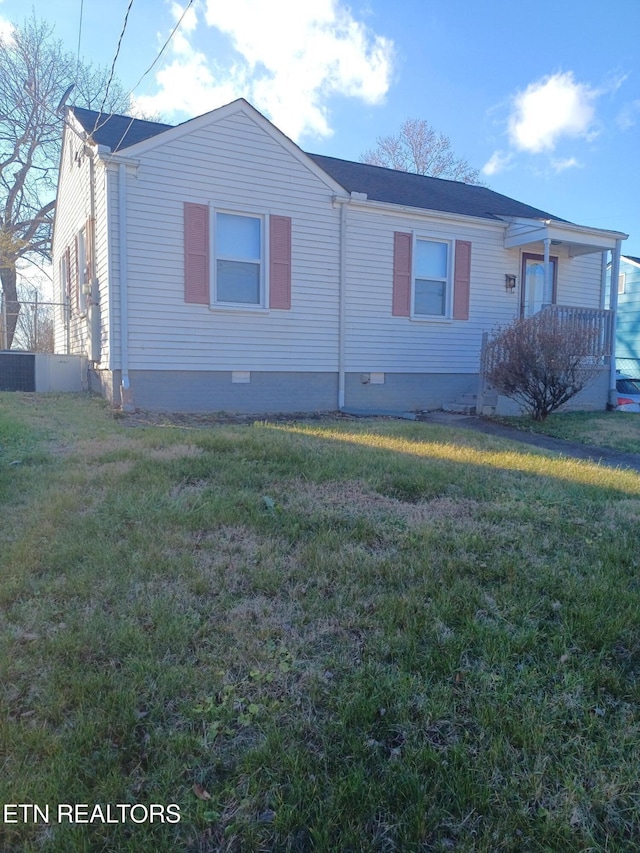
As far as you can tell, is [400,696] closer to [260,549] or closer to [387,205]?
[260,549]

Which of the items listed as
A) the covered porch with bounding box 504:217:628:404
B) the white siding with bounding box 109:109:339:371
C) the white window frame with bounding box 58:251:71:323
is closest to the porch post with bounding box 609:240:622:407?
the covered porch with bounding box 504:217:628:404

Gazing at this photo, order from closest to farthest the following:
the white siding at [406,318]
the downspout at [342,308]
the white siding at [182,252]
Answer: the white siding at [182,252]
the downspout at [342,308]
the white siding at [406,318]

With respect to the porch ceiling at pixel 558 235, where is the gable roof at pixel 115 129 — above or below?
above

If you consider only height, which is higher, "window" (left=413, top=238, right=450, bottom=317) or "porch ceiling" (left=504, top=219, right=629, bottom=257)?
"porch ceiling" (left=504, top=219, right=629, bottom=257)

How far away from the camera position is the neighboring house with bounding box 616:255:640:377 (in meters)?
21.2

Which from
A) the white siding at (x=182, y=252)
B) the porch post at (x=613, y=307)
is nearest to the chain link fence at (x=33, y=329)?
the white siding at (x=182, y=252)

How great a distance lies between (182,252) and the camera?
8.84 meters

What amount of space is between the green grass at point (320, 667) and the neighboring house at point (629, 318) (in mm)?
19617

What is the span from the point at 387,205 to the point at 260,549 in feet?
28.3

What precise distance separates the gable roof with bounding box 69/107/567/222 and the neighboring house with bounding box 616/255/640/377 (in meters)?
9.11

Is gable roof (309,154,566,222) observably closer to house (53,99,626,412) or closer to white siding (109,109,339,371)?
house (53,99,626,412)

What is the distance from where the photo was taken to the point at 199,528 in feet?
11.7

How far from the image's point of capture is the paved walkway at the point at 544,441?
6621 millimetres

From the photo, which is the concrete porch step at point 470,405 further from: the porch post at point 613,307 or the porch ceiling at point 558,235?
the porch ceiling at point 558,235
